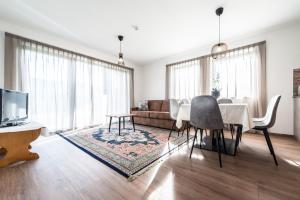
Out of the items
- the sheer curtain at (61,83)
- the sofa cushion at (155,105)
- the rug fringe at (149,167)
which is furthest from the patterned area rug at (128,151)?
the sofa cushion at (155,105)

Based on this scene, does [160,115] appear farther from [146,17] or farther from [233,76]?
[146,17]

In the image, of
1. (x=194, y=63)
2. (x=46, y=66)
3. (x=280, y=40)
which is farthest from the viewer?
(x=194, y=63)

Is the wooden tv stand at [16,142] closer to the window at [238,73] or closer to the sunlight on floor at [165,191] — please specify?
the sunlight on floor at [165,191]

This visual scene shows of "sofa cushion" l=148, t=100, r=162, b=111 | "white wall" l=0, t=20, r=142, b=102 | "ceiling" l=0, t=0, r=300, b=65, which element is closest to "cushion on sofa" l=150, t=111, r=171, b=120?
"sofa cushion" l=148, t=100, r=162, b=111

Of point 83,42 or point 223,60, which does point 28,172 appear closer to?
point 83,42

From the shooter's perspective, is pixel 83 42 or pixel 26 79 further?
pixel 83 42

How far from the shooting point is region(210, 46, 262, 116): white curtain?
10.4 ft

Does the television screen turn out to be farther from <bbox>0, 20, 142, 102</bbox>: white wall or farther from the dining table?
the dining table

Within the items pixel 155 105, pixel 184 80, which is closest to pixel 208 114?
pixel 184 80

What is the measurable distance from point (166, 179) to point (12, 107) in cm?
256

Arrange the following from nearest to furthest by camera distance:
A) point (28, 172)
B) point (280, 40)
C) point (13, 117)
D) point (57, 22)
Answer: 1. point (28, 172)
2. point (13, 117)
3. point (57, 22)
4. point (280, 40)

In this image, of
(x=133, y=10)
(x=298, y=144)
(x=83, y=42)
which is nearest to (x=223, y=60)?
(x=298, y=144)

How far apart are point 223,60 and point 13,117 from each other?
487cm

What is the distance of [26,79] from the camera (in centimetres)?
282
